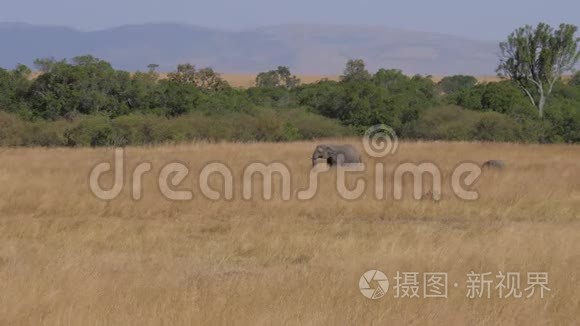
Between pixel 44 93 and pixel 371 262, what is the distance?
36231 millimetres

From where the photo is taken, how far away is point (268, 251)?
8719 millimetres

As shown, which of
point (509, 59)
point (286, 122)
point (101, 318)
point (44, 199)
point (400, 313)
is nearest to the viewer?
point (101, 318)

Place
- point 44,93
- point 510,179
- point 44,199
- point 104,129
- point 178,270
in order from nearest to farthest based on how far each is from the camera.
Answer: point 178,270 < point 44,199 < point 510,179 < point 104,129 < point 44,93

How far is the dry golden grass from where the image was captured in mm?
5180

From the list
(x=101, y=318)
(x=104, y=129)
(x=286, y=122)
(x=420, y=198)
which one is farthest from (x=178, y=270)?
(x=286, y=122)

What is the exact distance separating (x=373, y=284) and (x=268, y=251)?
266 cm

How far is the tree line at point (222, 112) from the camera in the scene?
33469 millimetres

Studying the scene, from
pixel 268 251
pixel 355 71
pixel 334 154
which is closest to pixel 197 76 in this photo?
pixel 355 71

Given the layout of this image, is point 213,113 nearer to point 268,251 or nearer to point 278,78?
point 268,251

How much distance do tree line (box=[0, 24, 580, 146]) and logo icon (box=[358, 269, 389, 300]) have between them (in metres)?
26.3

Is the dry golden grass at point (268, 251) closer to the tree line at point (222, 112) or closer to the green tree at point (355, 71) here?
the tree line at point (222, 112)

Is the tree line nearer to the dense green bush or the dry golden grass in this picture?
the dense green bush

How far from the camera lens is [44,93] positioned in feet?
133

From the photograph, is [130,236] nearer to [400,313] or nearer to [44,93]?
[400,313]
